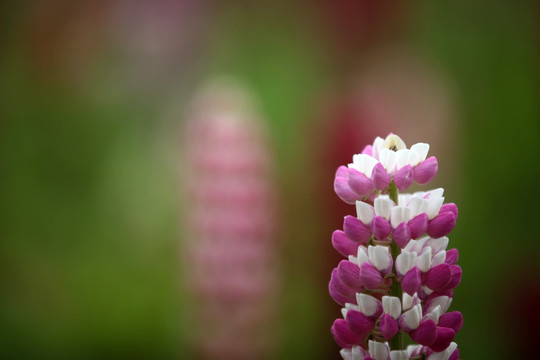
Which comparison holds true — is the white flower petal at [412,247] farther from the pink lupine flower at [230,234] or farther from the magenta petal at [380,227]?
the pink lupine flower at [230,234]

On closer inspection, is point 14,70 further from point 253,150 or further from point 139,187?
point 253,150

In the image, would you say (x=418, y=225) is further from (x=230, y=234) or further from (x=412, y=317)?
(x=230, y=234)

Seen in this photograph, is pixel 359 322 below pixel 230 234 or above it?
below

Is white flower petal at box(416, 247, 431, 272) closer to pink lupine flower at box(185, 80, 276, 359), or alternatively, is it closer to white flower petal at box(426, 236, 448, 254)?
white flower petal at box(426, 236, 448, 254)

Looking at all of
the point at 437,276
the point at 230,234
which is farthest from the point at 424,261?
the point at 230,234

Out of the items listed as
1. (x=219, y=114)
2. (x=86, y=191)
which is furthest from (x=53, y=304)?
(x=219, y=114)

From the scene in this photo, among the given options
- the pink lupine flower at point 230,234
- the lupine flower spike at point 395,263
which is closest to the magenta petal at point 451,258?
the lupine flower spike at point 395,263
